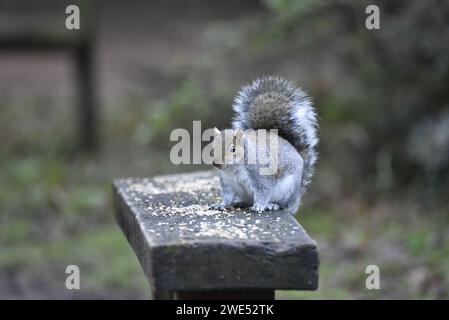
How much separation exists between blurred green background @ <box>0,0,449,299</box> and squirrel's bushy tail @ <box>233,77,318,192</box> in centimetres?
122

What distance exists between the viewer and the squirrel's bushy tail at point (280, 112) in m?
4.02

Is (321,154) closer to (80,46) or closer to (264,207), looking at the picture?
(80,46)

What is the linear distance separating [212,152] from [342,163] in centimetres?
388

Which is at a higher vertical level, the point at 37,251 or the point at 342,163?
the point at 342,163

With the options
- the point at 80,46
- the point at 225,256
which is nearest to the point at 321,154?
the point at 80,46

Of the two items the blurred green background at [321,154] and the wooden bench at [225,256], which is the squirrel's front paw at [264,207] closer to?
the wooden bench at [225,256]

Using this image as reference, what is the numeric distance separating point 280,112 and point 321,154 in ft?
12.7

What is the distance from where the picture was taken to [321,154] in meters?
7.82

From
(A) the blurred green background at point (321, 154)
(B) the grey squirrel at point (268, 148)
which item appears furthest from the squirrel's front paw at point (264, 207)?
(A) the blurred green background at point (321, 154)

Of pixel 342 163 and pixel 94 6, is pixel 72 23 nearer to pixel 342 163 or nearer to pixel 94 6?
pixel 94 6

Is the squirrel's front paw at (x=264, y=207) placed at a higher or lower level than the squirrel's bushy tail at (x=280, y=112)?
lower
